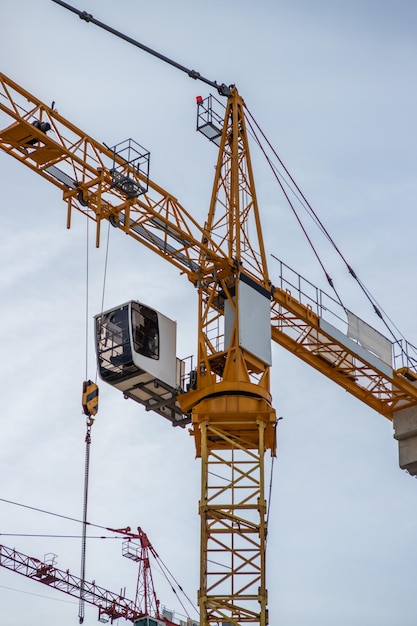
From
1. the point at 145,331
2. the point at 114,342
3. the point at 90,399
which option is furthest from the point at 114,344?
the point at 90,399

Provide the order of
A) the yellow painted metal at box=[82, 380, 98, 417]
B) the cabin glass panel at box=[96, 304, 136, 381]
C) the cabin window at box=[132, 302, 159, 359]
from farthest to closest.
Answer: the yellow painted metal at box=[82, 380, 98, 417], the cabin window at box=[132, 302, 159, 359], the cabin glass panel at box=[96, 304, 136, 381]

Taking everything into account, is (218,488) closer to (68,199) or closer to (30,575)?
(68,199)

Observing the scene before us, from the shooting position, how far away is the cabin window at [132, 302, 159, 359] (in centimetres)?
4550

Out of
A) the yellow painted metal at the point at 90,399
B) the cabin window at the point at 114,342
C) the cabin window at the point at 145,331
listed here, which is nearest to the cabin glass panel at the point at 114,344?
the cabin window at the point at 114,342

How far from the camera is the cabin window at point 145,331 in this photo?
1791 inches

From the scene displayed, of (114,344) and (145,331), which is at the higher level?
(145,331)

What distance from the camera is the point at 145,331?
46.0 metres

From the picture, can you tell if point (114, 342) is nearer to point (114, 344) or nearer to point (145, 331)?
point (114, 344)

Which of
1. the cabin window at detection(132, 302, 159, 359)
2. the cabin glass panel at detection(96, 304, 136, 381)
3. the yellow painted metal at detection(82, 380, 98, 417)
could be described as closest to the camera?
the cabin glass panel at detection(96, 304, 136, 381)

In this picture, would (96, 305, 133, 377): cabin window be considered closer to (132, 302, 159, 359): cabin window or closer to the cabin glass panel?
the cabin glass panel

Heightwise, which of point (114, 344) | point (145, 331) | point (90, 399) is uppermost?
point (145, 331)

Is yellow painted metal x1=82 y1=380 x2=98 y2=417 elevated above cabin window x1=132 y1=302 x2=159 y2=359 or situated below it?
below

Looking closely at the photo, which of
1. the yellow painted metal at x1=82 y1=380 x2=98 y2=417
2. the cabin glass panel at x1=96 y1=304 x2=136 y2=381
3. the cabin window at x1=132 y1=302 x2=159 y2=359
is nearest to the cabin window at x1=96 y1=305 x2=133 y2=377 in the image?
the cabin glass panel at x1=96 y1=304 x2=136 y2=381

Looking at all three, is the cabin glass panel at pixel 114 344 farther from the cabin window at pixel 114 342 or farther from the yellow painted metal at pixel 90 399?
the yellow painted metal at pixel 90 399
